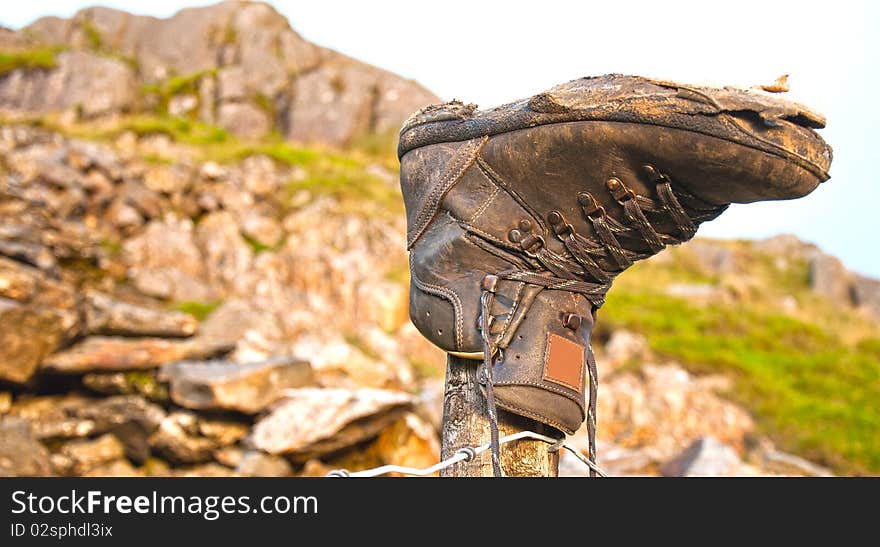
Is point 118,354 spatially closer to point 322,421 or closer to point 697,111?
point 322,421

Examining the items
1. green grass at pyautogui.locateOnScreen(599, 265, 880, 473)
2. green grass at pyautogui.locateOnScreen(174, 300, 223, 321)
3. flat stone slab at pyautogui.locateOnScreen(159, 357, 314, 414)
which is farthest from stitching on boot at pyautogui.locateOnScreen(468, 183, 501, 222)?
green grass at pyautogui.locateOnScreen(599, 265, 880, 473)

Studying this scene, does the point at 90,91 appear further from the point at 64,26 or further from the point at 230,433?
the point at 230,433

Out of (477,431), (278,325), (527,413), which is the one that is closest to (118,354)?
(278,325)

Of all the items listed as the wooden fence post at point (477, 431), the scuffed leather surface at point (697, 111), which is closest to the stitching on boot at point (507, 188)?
the scuffed leather surface at point (697, 111)

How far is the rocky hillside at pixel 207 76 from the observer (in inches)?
878

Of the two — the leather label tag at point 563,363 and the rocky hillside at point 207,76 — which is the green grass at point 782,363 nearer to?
the leather label tag at point 563,363

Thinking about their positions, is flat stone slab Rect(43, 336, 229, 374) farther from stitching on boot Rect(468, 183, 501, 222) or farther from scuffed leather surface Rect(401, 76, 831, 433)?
stitching on boot Rect(468, 183, 501, 222)

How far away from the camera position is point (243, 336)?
9055 millimetres

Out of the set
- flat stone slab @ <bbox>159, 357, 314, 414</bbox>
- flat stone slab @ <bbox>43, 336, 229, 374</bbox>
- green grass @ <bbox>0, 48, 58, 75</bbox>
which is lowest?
flat stone slab @ <bbox>159, 357, 314, 414</bbox>

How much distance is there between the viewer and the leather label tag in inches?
74.6

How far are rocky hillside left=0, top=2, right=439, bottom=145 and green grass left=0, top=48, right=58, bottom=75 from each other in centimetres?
4

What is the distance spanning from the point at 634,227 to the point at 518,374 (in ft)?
1.64

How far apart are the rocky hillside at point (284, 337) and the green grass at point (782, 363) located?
0.13ft
